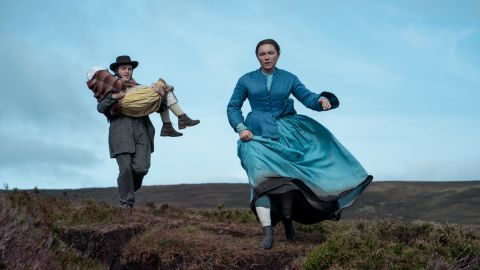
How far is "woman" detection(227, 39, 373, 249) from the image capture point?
26.0ft

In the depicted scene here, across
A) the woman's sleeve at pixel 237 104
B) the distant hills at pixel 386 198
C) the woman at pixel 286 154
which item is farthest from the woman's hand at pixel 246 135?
the distant hills at pixel 386 198

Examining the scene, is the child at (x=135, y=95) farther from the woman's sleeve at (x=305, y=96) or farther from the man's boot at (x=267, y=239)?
the man's boot at (x=267, y=239)

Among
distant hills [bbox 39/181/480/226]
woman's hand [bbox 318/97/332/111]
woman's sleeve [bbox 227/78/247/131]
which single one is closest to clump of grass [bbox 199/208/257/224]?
woman's sleeve [bbox 227/78/247/131]

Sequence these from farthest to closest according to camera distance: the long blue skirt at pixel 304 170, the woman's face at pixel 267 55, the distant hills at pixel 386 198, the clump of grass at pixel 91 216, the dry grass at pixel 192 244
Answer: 1. the distant hills at pixel 386 198
2. the clump of grass at pixel 91 216
3. the woman's face at pixel 267 55
4. the long blue skirt at pixel 304 170
5. the dry grass at pixel 192 244

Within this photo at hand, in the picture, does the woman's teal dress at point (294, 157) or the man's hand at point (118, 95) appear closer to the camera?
the woman's teal dress at point (294, 157)

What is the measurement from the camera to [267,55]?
8469 mm

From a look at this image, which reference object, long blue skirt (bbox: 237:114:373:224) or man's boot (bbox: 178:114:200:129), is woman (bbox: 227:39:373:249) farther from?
man's boot (bbox: 178:114:200:129)

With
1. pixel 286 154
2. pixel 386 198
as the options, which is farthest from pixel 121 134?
pixel 386 198

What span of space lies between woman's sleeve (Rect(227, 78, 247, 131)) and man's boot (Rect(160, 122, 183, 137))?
2722mm

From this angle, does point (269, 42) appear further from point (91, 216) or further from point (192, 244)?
point (91, 216)

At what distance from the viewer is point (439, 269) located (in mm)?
7113

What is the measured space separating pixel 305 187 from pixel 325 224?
3378 mm

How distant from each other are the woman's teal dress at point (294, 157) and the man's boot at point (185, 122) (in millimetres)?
2339

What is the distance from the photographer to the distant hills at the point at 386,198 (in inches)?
751
